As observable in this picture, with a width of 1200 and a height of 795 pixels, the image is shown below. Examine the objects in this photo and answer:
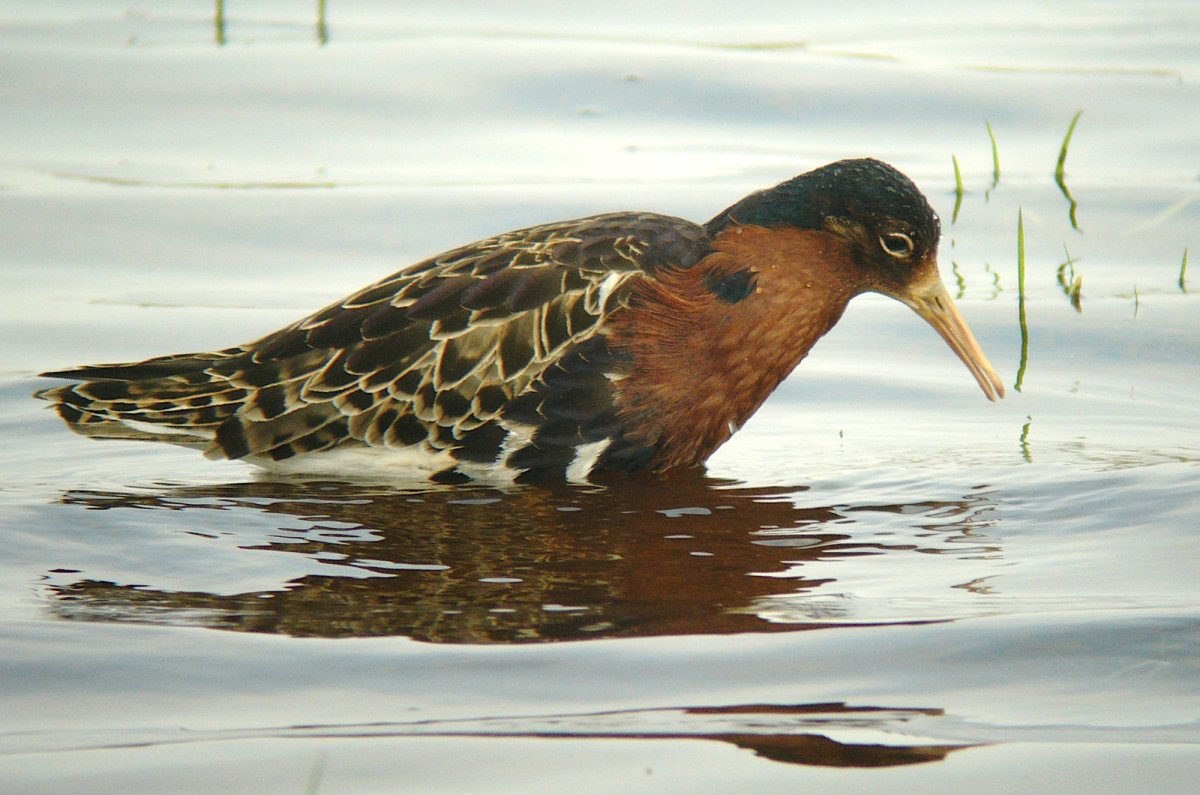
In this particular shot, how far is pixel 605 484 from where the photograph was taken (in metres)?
7.75

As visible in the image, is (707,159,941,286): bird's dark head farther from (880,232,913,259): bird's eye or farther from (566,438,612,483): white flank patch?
(566,438,612,483): white flank patch

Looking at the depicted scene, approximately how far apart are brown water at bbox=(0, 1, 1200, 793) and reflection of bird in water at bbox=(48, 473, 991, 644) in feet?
0.08

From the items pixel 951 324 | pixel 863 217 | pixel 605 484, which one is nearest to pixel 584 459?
pixel 605 484

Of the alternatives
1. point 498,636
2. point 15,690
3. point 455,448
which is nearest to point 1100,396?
point 455,448

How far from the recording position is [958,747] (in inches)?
188

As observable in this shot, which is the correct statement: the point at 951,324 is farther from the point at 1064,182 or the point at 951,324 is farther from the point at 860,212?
the point at 1064,182

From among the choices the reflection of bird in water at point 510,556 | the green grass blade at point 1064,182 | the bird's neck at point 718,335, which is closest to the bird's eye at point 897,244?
the bird's neck at point 718,335

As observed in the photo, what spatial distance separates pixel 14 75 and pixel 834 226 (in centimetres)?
905

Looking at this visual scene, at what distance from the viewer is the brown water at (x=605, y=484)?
4895 millimetres

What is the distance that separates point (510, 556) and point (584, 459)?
1.07 metres

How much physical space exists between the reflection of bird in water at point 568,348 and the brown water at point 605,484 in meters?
0.23

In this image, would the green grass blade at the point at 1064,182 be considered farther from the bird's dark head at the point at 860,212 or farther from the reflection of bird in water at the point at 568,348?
the bird's dark head at the point at 860,212

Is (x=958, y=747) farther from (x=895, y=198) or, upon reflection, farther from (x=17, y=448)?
(x=17, y=448)

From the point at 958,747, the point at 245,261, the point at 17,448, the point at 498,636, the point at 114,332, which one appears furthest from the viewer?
the point at 245,261
